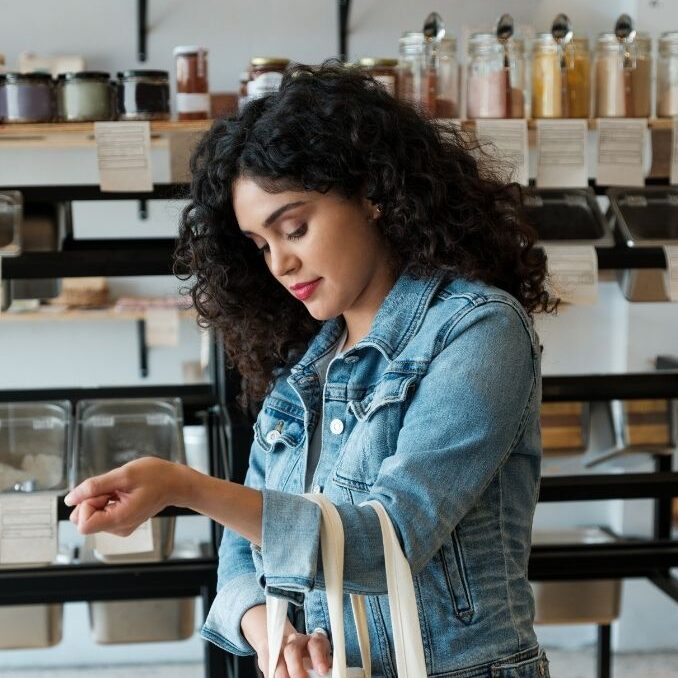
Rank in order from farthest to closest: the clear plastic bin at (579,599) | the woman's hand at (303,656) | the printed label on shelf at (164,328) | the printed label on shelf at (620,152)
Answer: the printed label on shelf at (164,328)
the clear plastic bin at (579,599)
the printed label on shelf at (620,152)
the woman's hand at (303,656)

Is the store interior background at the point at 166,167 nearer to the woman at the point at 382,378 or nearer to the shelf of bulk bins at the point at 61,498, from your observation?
the shelf of bulk bins at the point at 61,498

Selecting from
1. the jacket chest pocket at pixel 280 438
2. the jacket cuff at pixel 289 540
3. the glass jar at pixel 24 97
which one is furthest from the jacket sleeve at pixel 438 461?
the glass jar at pixel 24 97

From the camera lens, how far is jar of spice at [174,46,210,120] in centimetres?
199

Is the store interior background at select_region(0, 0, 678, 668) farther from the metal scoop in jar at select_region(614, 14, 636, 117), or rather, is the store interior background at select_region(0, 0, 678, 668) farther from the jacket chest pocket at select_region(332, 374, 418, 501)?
the jacket chest pocket at select_region(332, 374, 418, 501)

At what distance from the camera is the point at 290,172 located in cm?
105

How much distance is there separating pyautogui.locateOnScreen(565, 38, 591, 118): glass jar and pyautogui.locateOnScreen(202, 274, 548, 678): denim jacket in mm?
1087

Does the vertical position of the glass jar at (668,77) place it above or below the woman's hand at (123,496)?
above

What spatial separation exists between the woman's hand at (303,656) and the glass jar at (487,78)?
47.9 inches

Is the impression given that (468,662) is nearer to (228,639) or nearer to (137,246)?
(228,639)

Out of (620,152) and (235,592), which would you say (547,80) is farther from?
(235,592)

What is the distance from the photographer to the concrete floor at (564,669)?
3275 millimetres

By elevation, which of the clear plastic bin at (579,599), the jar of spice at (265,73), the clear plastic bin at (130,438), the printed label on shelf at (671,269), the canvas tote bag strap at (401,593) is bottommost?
the clear plastic bin at (579,599)

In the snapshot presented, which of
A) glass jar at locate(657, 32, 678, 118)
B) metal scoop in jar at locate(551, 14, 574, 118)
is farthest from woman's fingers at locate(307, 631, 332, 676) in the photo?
glass jar at locate(657, 32, 678, 118)

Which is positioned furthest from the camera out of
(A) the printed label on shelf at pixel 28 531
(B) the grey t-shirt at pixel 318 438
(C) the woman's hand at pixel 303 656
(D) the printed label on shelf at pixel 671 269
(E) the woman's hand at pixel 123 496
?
(D) the printed label on shelf at pixel 671 269
